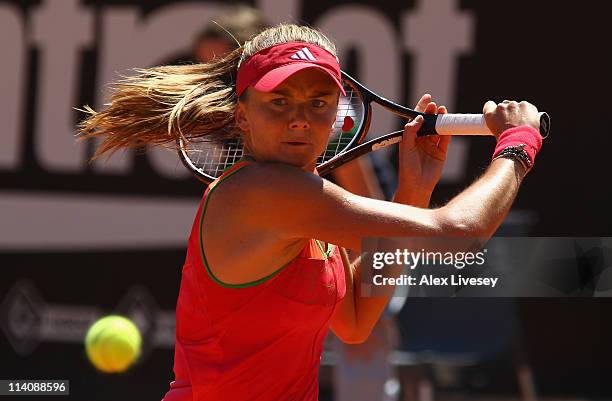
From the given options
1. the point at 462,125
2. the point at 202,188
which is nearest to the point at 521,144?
the point at 462,125

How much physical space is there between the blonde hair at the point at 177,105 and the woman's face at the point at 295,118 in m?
0.17

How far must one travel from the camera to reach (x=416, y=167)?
2537 millimetres

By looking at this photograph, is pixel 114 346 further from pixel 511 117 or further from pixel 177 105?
pixel 511 117

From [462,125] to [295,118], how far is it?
0.49 metres

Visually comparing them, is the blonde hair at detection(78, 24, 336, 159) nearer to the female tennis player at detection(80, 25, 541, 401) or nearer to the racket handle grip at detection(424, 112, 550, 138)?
the female tennis player at detection(80, 25, 541, 401)

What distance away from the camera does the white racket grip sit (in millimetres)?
2439

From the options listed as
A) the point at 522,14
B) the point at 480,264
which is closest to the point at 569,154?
the point at 522,14

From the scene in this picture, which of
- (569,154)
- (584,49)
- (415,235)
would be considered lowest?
(415,235)

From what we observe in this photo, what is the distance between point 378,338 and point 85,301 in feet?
6.39

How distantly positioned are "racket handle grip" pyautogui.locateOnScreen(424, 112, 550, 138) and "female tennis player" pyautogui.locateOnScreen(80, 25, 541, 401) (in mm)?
91

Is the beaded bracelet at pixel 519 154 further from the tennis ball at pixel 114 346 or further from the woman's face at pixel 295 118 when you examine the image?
the tennis ball at pixel 114 346

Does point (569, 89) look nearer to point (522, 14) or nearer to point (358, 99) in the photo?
point (522, 14)

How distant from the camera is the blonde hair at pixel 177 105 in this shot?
248 centimetres

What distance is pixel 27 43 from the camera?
19.0ft
